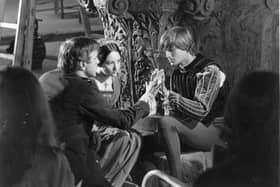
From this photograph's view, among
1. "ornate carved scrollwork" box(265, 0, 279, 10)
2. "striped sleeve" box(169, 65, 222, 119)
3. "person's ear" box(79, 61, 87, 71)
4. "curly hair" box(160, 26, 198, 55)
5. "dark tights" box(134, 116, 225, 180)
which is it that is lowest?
"dark tights" box(134, 116, 225, 180)

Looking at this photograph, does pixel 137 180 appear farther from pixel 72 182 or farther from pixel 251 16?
pixel 251 16

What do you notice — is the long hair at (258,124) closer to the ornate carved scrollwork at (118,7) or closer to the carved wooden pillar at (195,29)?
the carved wooden pillar at (195,29)

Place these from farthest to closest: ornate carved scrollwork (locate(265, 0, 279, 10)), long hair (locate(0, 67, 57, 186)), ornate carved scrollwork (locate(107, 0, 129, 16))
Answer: ornate carved scrollwork (locate(107, 0, 129, 16)) → ornate carved scrollwork (locate(265, 0, 279, 10)) → long hair (locate(0, 67, 57, 186))

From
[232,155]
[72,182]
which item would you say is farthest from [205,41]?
[72,182]

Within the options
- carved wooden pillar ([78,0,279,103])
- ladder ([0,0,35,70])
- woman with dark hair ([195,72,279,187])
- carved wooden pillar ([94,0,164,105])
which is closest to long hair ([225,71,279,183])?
woman with dark hair ([195,72,279,187])

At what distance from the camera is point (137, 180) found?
229 cm

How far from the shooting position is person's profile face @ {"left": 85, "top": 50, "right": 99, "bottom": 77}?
2.19m

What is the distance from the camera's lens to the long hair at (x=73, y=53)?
7.09ft

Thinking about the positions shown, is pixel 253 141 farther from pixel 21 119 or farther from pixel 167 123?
pixel 21 119

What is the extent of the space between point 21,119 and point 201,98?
0.59 metres

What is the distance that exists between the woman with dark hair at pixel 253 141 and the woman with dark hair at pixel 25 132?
44 cm

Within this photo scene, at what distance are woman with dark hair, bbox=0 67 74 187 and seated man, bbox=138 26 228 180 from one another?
0.40 m

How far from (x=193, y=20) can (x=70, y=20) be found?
39cm

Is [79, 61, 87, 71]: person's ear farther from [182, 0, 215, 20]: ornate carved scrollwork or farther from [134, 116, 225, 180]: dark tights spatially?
[182, 0, 215, 20]: ornate carved scrollwork
